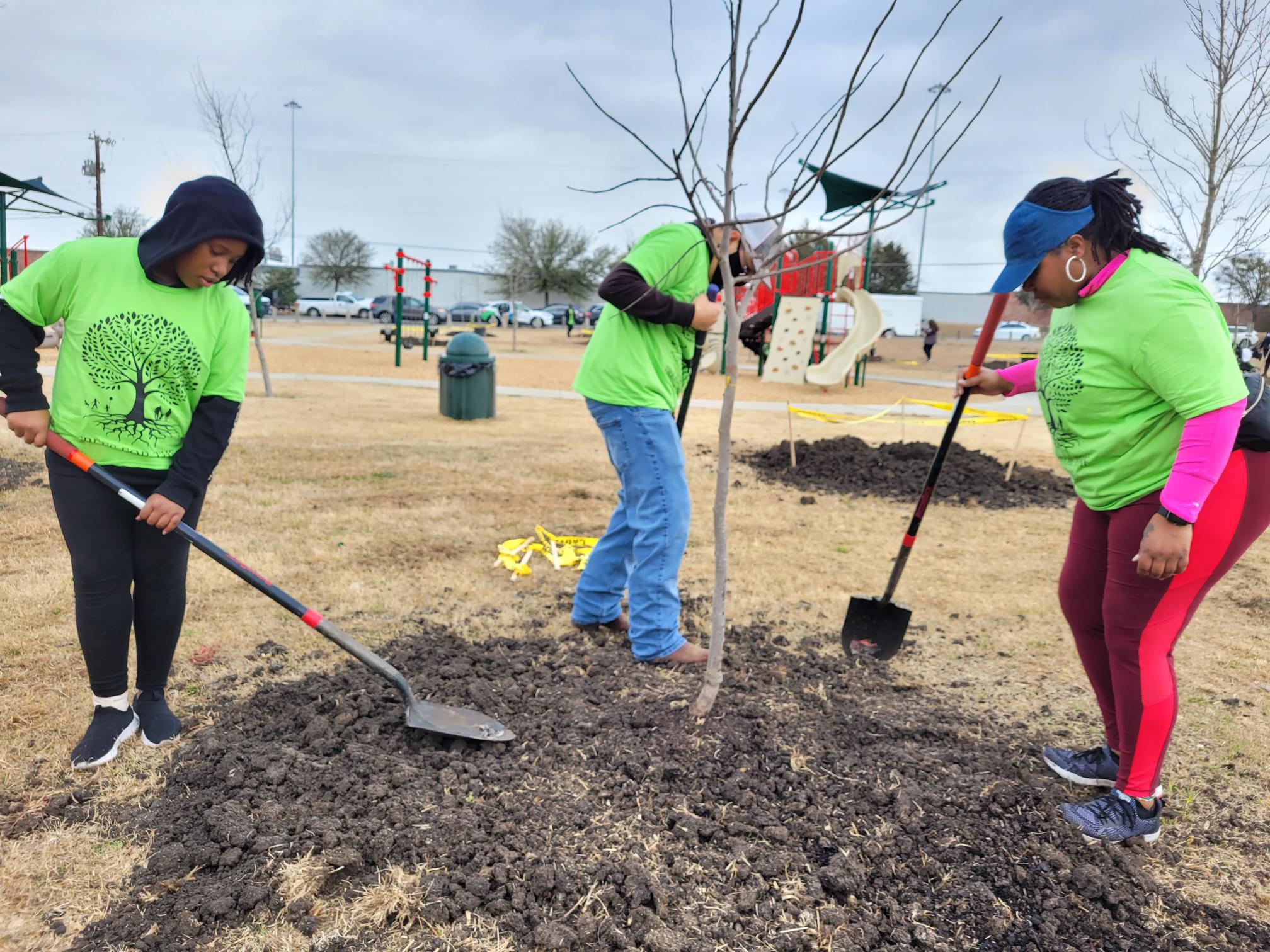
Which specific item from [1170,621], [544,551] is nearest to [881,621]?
[1170,621]

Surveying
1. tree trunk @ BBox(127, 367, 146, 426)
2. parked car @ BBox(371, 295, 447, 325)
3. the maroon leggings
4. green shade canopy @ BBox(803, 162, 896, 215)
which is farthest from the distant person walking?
tree trunk @ BBox(127, 367, 146, 426)

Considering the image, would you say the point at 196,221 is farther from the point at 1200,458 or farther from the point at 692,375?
the point at 1200,458

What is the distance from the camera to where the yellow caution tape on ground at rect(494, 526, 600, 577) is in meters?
4.66

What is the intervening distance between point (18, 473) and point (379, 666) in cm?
509

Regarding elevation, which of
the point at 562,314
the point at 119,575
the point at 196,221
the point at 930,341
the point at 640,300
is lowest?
the point at 119,575

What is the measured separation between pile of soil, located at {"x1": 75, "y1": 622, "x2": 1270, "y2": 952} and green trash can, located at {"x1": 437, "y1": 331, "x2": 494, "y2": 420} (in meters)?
7.45

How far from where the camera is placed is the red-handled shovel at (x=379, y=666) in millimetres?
2455

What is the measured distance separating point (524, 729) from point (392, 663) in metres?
0.79

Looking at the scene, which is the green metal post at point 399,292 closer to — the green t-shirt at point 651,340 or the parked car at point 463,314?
the green t-shirt at point 651,340

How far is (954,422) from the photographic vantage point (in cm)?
325

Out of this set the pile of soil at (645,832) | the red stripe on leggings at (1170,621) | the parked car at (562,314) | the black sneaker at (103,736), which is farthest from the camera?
the parked car at (562,314)

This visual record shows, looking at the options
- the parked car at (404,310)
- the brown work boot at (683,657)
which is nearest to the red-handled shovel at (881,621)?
the brown work boot at (683,657)

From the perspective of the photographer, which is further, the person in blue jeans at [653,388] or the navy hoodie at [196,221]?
the person in blue jeans at [653,388]

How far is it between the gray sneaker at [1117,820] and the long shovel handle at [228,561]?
2070 millimetres
